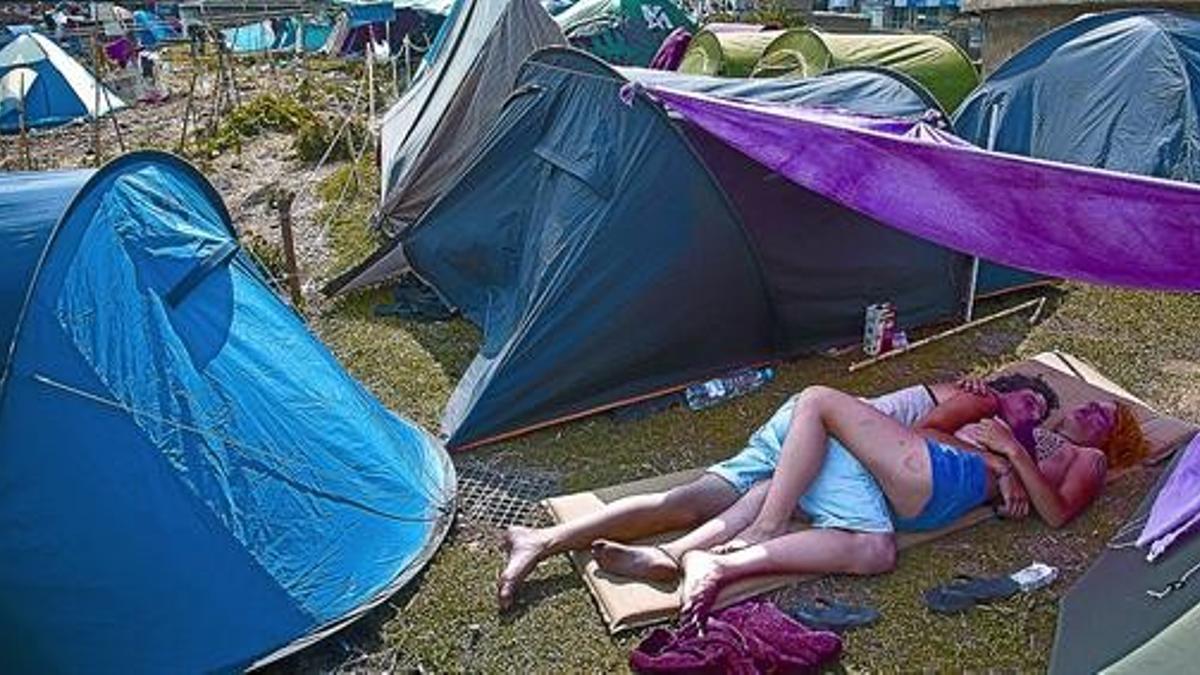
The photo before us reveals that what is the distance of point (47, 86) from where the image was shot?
15953 mm

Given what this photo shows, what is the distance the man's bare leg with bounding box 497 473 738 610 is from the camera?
12.1 ft

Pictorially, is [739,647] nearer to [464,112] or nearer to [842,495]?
[842,495]

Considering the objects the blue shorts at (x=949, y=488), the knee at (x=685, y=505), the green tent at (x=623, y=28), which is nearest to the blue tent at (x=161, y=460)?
the knee at (x=685, y=505)

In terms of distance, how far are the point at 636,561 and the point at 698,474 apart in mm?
771

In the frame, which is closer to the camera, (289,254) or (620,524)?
(620,524)

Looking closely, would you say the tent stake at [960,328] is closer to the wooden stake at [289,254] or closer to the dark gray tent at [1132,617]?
the dark gray tent at [1132,617]

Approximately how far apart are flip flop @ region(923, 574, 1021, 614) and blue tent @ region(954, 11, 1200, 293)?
10.3 feet

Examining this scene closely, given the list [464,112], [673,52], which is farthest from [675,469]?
[673,52]

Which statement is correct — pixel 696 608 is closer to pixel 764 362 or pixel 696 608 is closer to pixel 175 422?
pixel 175 422

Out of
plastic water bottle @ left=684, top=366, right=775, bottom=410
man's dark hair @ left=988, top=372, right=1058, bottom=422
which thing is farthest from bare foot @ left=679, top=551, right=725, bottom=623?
plastic water bottle @ left=684, top=366, right=775, bottom=410

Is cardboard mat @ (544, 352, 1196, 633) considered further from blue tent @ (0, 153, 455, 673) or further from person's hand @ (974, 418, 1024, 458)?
blue tent @ (0, 153, 455, 673)

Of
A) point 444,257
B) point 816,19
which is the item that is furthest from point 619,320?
point 816,19

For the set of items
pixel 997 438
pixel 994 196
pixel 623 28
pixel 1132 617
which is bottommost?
pixel 623 28

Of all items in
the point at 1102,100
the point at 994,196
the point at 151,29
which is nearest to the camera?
the point at 994,196
